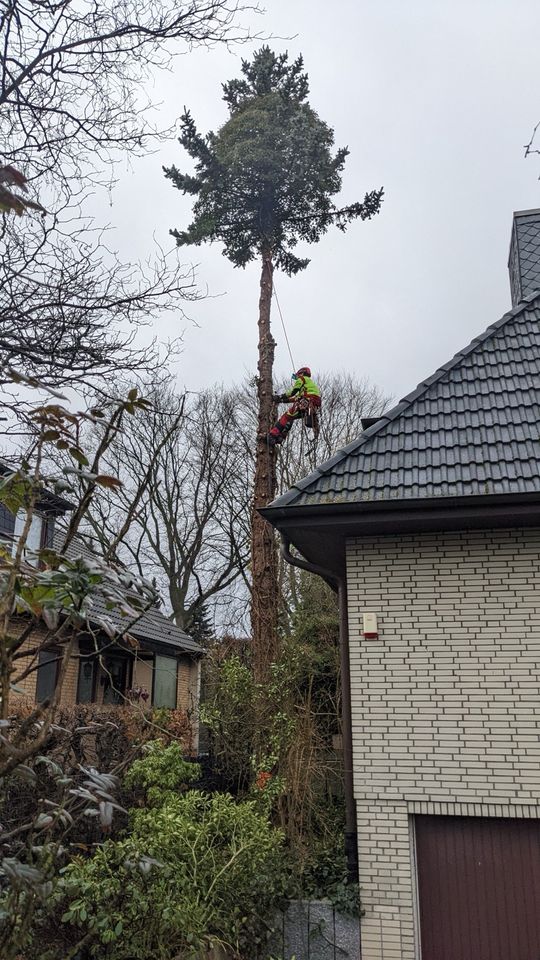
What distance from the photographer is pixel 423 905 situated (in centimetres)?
563

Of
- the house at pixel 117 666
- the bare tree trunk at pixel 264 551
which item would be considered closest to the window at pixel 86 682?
the house at pixel 117 666

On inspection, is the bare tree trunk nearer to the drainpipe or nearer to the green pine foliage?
the drainpipe

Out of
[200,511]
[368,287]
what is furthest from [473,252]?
[200,511]

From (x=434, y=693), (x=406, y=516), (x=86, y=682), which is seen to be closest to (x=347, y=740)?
(x=434, y=693)

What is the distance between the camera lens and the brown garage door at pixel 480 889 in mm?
5477

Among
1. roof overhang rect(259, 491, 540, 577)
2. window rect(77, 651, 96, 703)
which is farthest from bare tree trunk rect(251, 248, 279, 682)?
window rect(77, 651, 96, 703)

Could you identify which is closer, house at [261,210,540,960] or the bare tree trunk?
house at [261,210,540,960]

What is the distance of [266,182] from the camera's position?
13.6 metres

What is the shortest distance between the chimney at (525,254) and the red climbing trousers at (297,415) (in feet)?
11.9

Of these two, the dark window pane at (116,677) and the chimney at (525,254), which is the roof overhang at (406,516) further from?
the dark window pane at (116,677)

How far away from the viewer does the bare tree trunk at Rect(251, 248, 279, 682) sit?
10.3 metres

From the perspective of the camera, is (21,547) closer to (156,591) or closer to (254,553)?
(156,591)

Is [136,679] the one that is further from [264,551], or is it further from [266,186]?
[266,186]

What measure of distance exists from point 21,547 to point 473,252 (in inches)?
804
